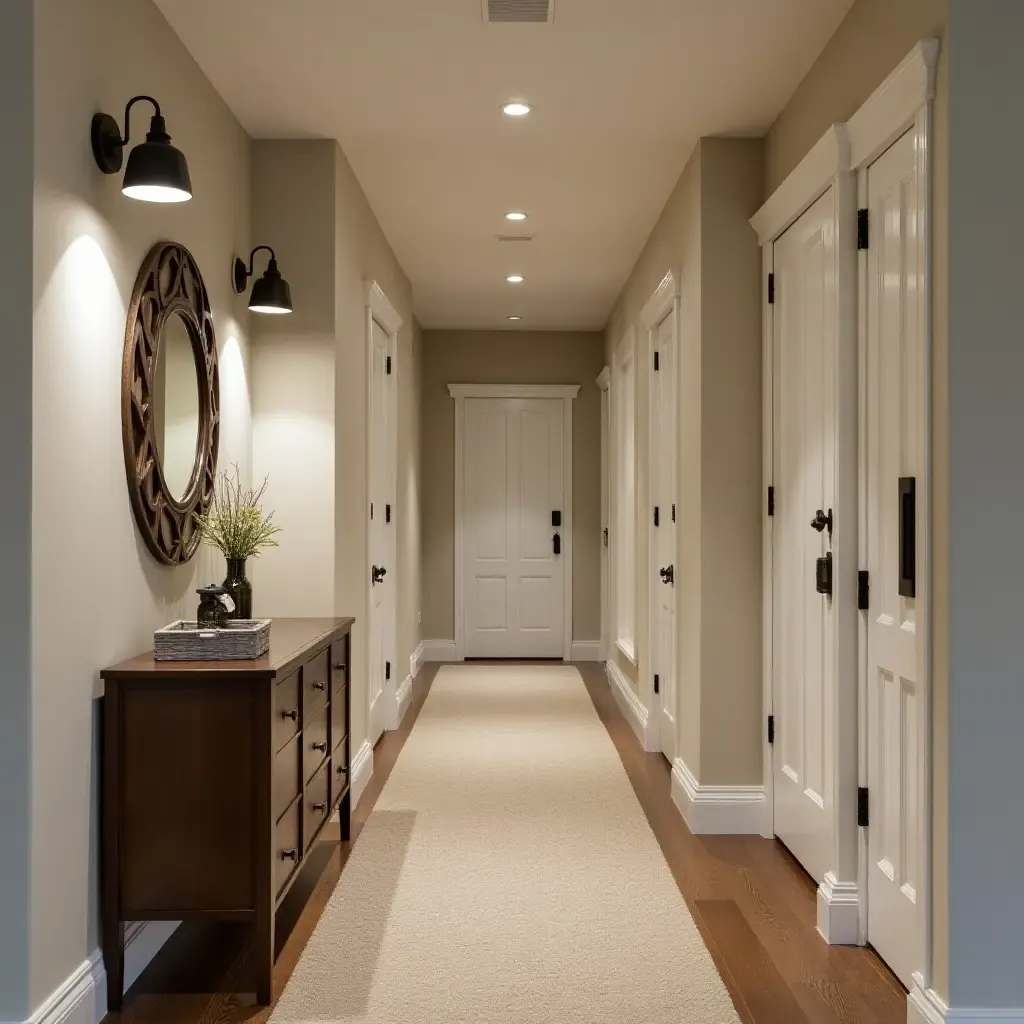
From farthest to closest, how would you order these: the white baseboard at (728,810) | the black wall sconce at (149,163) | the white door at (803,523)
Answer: the white baseboard at (728,810) → the white door at (803,523) → the black wall sconce at (149,163)

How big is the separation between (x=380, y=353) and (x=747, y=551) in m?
2.40

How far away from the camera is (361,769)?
4359mm

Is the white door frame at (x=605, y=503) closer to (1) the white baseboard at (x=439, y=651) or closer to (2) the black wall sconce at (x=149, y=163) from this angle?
(1) the white baseboard at (x=439, y=651)

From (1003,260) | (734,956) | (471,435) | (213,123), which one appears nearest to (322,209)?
(213,123)

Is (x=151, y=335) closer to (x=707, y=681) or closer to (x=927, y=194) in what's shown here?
(x=927, y=194)

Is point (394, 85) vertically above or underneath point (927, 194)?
above

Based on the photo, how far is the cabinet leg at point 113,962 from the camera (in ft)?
8.04

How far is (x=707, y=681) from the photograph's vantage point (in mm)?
3877

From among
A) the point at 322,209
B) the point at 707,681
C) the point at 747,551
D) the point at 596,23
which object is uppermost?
the point at 596,23

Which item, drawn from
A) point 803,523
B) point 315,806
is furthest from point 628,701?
point 315,806

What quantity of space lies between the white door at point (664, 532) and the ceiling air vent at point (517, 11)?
182 cm

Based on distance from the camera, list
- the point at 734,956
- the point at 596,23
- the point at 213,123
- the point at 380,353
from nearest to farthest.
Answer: the point at 734,956 → the point at 596,23 → the point at 213,123 → the point at 380,353

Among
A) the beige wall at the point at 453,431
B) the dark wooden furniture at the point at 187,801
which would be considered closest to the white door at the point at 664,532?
the dark wooden furniture at the point at 187,801

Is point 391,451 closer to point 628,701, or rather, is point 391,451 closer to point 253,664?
point 628,701
